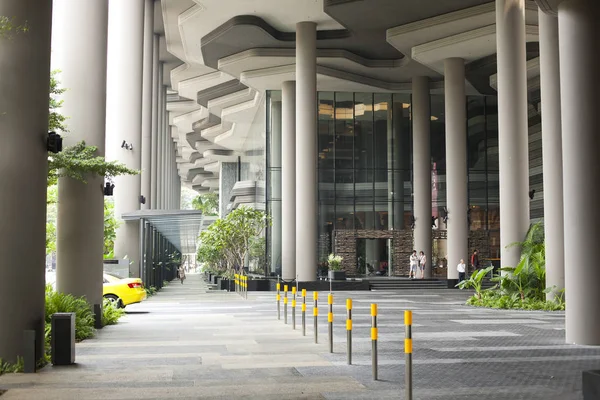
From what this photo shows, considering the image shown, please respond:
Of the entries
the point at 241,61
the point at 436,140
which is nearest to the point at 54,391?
the point at 241,61

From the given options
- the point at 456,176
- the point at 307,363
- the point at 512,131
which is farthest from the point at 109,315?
the point at 456,176

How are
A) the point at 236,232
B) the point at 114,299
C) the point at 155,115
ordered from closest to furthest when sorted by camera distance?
the point at 114,299, the point at 236,232, the point at 155,115

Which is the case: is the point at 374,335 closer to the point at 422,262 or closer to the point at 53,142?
the point at 53,142

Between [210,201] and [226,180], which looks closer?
[226,180]

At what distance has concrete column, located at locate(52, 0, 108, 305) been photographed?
17.6 metres

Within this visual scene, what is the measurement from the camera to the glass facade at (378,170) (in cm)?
5481

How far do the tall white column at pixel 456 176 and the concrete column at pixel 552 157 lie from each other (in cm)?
1843

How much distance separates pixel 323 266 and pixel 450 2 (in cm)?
2137

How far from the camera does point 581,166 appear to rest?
14641 millimetres

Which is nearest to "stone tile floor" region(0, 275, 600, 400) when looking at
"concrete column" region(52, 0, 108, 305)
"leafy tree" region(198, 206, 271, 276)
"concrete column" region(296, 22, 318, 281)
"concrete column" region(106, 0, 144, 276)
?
"concrete column" region(52, 0, 108, 305)

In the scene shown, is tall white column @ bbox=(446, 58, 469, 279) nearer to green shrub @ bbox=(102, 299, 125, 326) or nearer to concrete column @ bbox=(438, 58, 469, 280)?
concrete column @ bbox=(438, 58, 469, 280)

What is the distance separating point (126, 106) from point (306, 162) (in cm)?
967

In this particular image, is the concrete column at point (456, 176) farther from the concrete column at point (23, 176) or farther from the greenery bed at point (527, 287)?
the concrete column at point (23, 176)

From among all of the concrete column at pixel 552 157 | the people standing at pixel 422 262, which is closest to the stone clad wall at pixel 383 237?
the people standing at pixel 422 262
